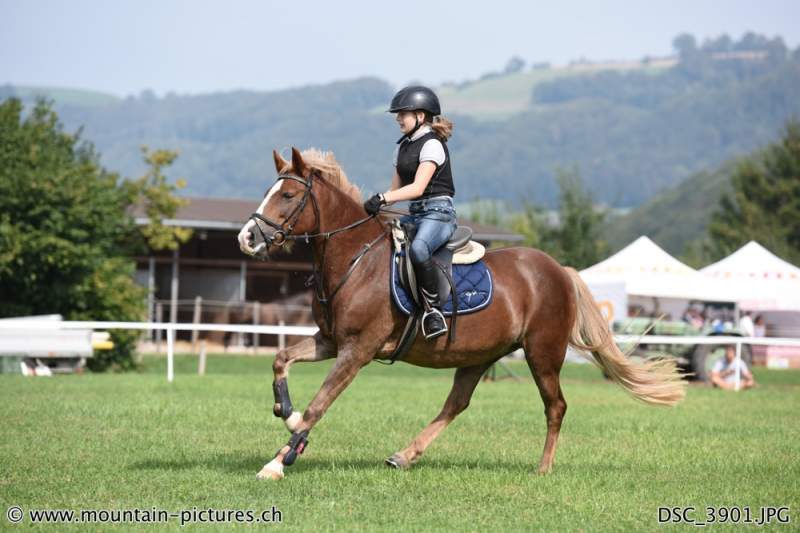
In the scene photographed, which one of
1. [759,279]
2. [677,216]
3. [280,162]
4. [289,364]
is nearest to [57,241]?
[280,162]

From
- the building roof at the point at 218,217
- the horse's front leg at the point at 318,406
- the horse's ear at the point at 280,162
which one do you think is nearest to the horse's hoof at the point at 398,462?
the horse's front leg at the point at 318,406

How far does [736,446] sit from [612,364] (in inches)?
102

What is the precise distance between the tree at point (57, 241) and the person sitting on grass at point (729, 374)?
1438 cm

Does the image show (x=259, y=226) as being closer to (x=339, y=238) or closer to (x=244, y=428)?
(x=339, y=238)

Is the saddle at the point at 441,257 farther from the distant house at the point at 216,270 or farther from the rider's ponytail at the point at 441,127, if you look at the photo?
the distant house at the point at 216,270

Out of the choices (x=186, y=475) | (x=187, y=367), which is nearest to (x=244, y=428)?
(x=186, y=475)

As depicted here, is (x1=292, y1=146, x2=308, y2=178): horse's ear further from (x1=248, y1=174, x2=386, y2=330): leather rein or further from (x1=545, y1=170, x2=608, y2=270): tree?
(x1=545, y1=170, x2=608, y2=270): tree

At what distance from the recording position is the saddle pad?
953 centimetres

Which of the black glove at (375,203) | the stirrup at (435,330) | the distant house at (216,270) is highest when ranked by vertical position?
the black glove at (375,203)

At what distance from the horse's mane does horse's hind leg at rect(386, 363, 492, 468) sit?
204cm

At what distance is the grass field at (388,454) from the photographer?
7.92 meters

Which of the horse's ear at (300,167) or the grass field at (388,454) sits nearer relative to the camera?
the grass field at (388,454)

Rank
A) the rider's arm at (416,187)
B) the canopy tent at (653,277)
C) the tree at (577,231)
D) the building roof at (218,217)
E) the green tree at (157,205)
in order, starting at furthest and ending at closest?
the tree at (577,231) → the building roof at (218,217) → the green tree at (157,205) → the canopy tent at (653,277) → the rider's arm at (416,187)

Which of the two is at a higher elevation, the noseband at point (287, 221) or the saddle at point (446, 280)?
the noseband at point (287, 221)
